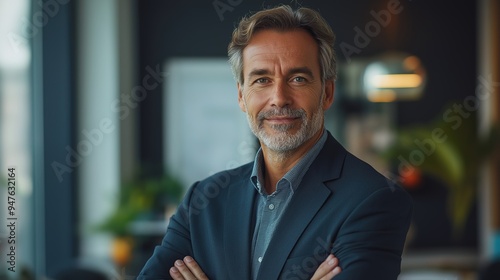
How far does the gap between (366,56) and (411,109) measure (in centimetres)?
78

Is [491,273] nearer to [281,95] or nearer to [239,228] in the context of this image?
[239,228]

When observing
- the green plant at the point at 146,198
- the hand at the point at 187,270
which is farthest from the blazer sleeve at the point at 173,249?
the green plant at the point at 146,198

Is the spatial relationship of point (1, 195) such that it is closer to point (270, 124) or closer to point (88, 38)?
point (88, 38)

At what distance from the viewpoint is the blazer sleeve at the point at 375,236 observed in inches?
63.5

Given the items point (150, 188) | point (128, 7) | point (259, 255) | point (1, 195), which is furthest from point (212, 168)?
point (259, 255)

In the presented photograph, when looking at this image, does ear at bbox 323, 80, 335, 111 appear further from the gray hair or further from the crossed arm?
the crossed arm

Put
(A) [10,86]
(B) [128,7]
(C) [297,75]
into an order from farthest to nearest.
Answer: (B) [128,7], (A) [10,86], (C) [297,75]

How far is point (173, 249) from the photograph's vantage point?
184cm

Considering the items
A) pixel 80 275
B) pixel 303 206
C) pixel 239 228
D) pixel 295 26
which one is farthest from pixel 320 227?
pixel 80 275

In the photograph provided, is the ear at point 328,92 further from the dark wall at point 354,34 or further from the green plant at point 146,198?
the dark wall at point 354,34

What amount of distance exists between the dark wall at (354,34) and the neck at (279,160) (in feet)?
20.3

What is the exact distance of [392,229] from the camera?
5.43ft

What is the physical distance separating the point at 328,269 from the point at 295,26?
484 mm

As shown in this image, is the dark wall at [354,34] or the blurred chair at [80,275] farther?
the dark wall at [354,34]
